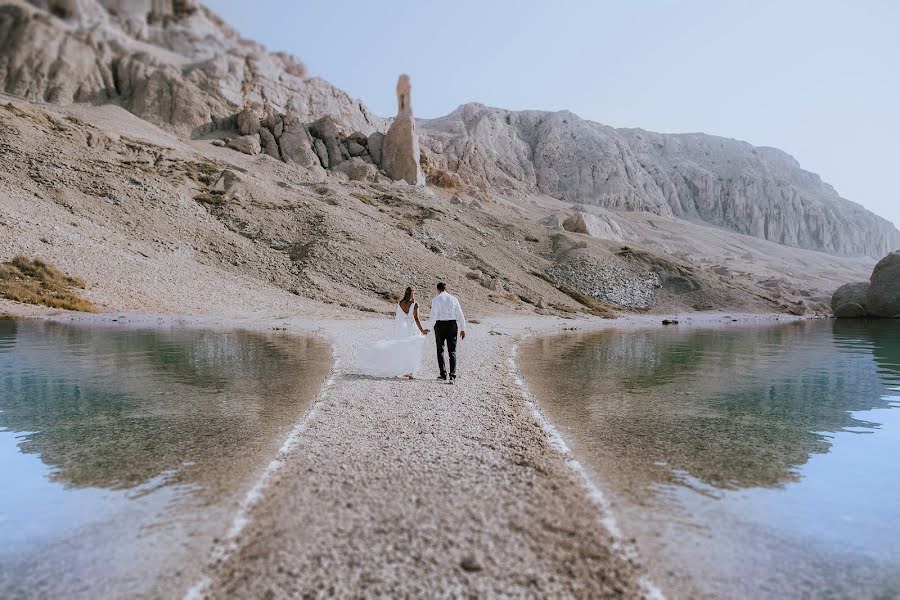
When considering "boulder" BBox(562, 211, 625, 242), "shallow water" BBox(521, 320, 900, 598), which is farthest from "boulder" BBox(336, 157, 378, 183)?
"shallow water" BBox(521, 320, 900, 598)

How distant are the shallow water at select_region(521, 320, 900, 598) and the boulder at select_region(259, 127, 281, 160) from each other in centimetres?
5275

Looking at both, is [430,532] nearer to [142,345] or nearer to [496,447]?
[496,447]

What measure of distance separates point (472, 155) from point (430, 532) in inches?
4433

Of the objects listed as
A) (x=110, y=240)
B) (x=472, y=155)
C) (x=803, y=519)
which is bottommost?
(x=803, y=519)

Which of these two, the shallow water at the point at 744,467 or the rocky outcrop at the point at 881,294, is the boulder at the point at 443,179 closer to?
Answer: the rocky outcrop at the point at 881,294

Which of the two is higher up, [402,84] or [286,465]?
[402,84]

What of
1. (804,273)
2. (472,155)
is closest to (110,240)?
(472,155)

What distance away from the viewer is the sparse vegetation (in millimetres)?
26547

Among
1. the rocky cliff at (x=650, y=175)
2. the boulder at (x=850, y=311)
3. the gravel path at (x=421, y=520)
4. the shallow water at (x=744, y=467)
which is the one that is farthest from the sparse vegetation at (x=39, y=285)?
the rocky cliff at (x=650, y=175)

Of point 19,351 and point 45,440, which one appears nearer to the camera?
point 45,440

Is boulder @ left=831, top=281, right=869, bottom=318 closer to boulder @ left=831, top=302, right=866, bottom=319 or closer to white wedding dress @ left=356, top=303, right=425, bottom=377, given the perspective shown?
boulder @ left=831, top=302, right=866, bottom=319

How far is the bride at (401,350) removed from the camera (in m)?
12.3

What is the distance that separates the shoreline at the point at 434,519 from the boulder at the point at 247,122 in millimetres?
60677

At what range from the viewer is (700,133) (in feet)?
593
